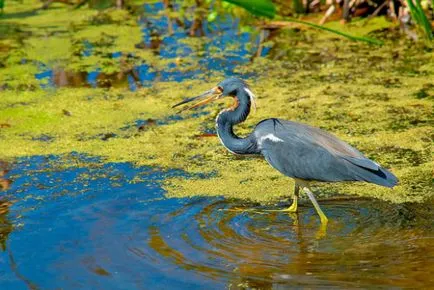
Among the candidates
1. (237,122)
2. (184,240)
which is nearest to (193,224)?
(184,240)

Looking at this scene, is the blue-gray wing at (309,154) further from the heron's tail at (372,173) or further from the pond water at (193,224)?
the pond water at (193,224)

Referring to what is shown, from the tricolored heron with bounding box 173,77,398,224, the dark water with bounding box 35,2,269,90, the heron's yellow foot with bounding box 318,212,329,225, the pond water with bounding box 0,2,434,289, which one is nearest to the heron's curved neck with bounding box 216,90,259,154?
the tricolored heron with bounding box 173,77,398,224

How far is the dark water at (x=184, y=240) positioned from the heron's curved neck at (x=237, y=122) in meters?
0.30

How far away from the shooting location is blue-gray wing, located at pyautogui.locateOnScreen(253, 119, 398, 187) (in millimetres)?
4434

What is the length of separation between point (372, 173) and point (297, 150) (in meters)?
0.40

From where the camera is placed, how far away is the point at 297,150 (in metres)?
4.56

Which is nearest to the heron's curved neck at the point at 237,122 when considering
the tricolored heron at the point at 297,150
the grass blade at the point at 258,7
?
the tricolored heron at the point at 297,150

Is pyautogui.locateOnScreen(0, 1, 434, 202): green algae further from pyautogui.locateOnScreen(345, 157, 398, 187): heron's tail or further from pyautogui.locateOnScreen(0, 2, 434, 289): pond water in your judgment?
pyautogui.locateOnScreen(345, 157, 398, 187): heron's tail

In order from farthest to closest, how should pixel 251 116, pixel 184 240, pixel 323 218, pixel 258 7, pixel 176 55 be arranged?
1. pixel 176 55
2. pixel 251 116
3. pixel 323 218
4. pixel 184 240
5. pixel 258 7

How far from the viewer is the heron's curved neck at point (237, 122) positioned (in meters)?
4.70

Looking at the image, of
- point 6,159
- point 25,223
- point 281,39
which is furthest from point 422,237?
point 281,39

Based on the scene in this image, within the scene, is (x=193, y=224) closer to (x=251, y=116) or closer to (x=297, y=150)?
(x=297, y=150)

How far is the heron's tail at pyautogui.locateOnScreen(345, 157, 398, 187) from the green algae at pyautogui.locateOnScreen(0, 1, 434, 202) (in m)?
0.43

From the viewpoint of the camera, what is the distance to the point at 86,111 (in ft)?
21.0
